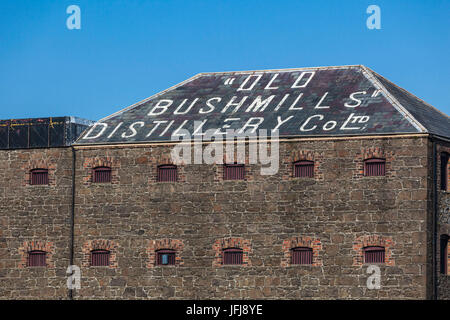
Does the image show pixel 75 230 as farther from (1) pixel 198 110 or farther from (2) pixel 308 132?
(2) pixel 308 132


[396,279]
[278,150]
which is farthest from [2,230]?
[396,279]

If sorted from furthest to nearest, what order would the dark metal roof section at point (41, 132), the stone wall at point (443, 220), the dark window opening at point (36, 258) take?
the dark metal roof section at point (41, 132) → the dark window opening at point (36, 258) → the stone wall at point (443, 220)

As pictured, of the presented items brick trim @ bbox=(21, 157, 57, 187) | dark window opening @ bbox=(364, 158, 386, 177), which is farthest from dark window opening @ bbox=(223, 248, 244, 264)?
brick trim @ bbox=(21, 157, 57, 187)

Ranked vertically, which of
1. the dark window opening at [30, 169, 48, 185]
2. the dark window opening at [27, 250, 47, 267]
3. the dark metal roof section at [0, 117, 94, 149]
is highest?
the dark metal roof section at [0, 117, 94, 149]

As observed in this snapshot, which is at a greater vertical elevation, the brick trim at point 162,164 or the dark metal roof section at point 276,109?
the dark metal roof section at point 276,109

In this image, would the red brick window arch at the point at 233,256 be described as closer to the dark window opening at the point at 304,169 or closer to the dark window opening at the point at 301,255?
the dark window opening at the point at 301,255

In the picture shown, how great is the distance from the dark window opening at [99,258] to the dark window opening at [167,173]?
3784 mm

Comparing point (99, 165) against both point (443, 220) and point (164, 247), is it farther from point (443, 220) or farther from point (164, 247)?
point (443, 220)

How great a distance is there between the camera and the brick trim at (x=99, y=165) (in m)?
43.5

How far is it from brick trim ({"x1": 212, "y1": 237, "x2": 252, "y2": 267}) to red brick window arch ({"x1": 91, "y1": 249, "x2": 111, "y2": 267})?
4.59 metres

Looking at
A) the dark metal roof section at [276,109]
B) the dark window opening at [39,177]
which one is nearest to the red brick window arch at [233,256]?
the dark metal roof section at [276,109]

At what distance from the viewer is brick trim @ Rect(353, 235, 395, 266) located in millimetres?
39750

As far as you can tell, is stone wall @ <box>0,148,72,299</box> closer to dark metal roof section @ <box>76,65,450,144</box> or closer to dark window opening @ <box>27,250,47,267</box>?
dark window opening @ <box>27,250,47,267</box>

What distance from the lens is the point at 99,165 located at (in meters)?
43.8
